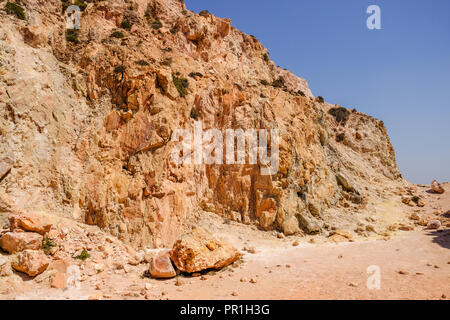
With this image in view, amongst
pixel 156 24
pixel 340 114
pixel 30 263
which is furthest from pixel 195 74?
pixel 340 114

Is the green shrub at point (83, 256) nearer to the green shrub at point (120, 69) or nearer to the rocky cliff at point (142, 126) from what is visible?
the rocky cliff at point (142, 126)

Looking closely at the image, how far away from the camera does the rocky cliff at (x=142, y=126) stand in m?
11.5

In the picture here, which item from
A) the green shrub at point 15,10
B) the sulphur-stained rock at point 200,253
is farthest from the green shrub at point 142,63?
the sulphur-stained rock at point 200,253

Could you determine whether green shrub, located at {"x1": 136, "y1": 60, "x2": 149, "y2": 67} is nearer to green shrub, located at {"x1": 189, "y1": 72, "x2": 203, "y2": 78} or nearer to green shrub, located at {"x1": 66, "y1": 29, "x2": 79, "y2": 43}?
green shrub, located at {"x1": 189, "y1": 72, "x2": 203, "y2": 78}

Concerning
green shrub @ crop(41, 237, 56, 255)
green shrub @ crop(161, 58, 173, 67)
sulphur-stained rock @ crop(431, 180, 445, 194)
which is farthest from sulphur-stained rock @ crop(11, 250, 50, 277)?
sulphur-stained rock @ crop(431, 180, 445, 194)

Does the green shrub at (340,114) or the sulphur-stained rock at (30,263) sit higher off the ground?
the green shrub at (340,114)

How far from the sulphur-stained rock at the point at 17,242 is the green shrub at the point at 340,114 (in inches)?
1317

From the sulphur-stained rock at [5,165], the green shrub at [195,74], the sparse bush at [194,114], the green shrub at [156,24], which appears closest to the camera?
the sulphur-stained rock at [5,165]

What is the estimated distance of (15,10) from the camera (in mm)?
14164

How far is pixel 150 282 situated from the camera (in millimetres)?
8758

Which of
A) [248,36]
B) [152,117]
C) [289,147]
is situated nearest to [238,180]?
Answer: [289,147]

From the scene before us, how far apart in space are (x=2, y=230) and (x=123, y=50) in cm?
1137

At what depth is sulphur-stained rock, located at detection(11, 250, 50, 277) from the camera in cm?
764
